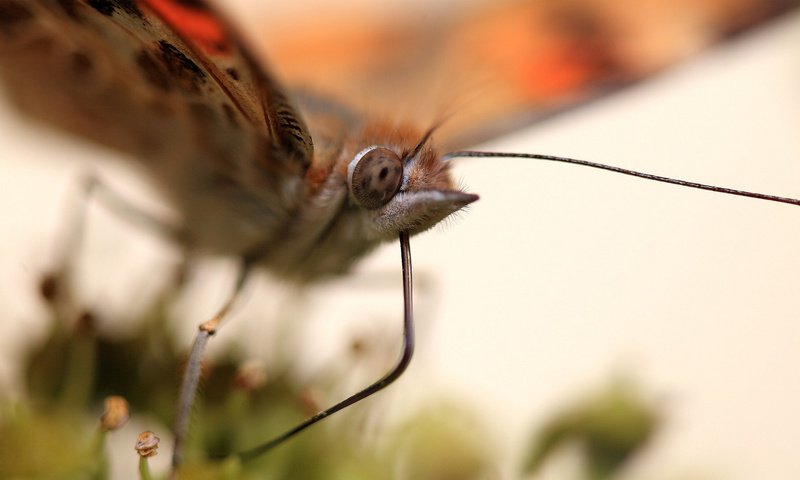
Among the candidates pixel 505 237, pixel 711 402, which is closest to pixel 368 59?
pixel 505 237

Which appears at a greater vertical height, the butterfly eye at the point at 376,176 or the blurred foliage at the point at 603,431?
the butterfly eye at the point at 376,176

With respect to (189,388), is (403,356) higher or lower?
higher

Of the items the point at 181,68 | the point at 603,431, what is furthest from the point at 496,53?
the point at 181,68

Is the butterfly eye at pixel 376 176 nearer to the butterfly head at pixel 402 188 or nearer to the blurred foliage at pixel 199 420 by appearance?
the butterfly head at pixel 402 188

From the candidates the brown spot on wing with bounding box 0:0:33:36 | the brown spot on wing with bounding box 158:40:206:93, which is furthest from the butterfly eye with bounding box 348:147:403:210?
the brown spot on wing with bounding box 0:0:33:36

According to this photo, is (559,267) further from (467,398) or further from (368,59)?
(368,59)

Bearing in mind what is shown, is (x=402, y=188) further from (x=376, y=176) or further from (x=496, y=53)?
(x=496, y=53)

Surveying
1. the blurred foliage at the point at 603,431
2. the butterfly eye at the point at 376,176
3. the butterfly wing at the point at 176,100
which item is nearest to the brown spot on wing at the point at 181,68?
the butterfly wing at the point at 176,100
